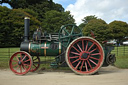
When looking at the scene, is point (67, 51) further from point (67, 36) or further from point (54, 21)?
point (54, 21)

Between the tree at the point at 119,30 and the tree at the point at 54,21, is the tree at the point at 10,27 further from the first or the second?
the tree at the point at 119,30

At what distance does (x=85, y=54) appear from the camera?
5961mm

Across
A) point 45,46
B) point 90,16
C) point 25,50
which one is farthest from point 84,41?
point 90,16

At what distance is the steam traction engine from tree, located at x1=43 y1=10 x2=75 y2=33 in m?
26.4

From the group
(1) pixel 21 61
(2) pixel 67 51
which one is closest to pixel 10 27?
(1) pixel 21 61

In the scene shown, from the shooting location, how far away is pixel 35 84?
4.61 meters

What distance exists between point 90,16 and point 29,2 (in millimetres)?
26454

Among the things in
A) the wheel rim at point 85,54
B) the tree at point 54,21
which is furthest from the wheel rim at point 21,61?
the tree at point 54,21

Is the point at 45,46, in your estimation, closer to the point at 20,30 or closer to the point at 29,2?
the point at 20,30

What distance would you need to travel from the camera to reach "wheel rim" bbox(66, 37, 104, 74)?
232 inches

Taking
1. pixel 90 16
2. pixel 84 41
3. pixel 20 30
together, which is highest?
pixel 90 16

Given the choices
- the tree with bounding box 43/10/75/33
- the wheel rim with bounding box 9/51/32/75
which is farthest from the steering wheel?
the tree with bounding box 43/10/75/33

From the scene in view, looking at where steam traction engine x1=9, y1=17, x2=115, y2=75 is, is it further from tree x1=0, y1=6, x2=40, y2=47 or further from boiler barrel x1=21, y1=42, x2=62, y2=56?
tree x1=0, y1=6, x2=40, y2=47

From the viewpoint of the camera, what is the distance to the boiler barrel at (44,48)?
6.39 metres
